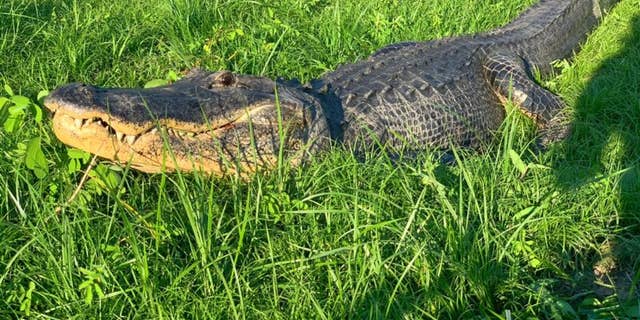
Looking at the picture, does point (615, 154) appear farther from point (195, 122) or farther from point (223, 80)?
point (195, 122)

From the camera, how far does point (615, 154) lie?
4012mm

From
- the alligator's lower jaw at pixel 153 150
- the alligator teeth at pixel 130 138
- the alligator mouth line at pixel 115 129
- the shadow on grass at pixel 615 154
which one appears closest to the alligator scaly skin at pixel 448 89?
the shadow on grass at pixel 615 154

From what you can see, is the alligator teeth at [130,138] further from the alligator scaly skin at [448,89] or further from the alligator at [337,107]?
the alligator scaly skin at [448,89]

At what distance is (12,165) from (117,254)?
0.88 meters

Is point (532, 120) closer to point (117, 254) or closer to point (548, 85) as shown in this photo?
point (548, 85)

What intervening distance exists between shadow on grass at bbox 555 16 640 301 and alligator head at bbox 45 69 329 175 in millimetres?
1372

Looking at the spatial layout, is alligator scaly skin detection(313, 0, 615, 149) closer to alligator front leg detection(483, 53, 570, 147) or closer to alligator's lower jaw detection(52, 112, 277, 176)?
alligator front leg detection(483, 53, 570, 147)

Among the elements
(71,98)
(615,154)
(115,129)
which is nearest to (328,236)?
(115,129)

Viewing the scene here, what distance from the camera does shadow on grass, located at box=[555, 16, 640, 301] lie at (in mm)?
3104

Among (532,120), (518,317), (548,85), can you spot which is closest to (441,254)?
(518,317)

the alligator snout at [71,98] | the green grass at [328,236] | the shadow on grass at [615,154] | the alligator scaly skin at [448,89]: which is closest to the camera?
the green grass at [328,236]

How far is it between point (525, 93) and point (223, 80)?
2449mm

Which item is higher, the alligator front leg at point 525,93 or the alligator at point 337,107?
the alligator at point 337,107

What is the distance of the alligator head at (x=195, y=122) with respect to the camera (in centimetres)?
302
